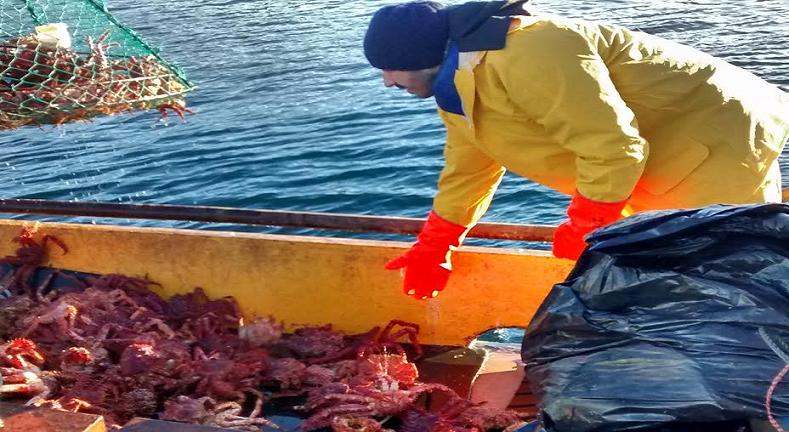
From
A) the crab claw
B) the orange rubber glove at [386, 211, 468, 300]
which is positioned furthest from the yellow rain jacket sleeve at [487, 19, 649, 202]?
the crab claw

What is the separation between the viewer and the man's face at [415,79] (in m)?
2.98

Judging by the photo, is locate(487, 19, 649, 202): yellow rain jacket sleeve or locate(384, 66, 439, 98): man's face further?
locate(384, 66, 439, 98): man's face

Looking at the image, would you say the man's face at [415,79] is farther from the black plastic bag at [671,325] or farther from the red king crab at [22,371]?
the red king crab at [22,371]

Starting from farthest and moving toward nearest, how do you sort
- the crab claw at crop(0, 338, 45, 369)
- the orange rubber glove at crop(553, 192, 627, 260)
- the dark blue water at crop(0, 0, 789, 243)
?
the dark blue water at crop(0, 0, 789, 243), the crab claw at crop(0, 338, 45, 369), the orange rubber glove at crop(553, 192, 627, 260)

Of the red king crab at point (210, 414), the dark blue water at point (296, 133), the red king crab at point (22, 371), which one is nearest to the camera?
the red king crab at point (210, 414)

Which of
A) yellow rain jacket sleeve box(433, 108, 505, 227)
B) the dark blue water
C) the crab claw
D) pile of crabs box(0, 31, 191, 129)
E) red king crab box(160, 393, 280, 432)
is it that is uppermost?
pile of crabs box(0, 31, 191, 129)

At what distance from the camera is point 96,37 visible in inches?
210

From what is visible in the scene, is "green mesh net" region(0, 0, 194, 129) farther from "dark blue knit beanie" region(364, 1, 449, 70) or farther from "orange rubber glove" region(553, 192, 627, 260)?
"orange rubber glove" region(553, 192, 627, 260)

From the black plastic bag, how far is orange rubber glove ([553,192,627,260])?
17.0 inches

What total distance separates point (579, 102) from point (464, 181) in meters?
0.89

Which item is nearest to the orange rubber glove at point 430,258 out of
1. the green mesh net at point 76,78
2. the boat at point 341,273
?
the boat at point 341,273

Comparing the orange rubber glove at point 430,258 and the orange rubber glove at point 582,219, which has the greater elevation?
the orange rubber glove at point 582,219

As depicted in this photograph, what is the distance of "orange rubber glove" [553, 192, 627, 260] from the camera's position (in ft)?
9.45

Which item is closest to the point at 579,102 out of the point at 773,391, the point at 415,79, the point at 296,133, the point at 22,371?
the point at 415,79
